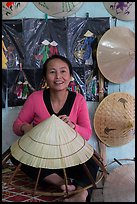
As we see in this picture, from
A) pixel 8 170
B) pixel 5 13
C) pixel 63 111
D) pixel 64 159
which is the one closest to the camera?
pixel 64 159

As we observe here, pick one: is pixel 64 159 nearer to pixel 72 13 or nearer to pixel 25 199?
pixel 25 199

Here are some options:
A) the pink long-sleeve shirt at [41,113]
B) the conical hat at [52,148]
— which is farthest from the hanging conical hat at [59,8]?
the conical hat at [52,148]

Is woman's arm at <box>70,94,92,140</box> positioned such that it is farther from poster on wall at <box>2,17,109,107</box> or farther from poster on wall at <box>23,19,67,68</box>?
poster on wall at <box>23,19,67,68</box>

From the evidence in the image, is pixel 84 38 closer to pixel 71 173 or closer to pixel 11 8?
pixel 11 8

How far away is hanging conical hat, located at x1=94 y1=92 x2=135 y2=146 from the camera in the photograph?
178cm

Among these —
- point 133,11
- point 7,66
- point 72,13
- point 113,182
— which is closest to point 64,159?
point 113,182

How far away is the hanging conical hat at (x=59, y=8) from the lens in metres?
1.69

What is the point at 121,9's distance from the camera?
1.77 m

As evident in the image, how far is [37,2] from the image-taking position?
5.65 ft

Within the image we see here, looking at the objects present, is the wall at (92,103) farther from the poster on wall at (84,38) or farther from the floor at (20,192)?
the floor at (20,192)

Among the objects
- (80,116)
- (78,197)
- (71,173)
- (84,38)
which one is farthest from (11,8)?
(78,197)

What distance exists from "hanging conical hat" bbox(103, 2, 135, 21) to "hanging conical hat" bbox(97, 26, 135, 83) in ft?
0.30

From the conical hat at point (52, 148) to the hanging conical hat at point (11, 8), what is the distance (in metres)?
0.88

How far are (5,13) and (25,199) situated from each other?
1.11 metres
